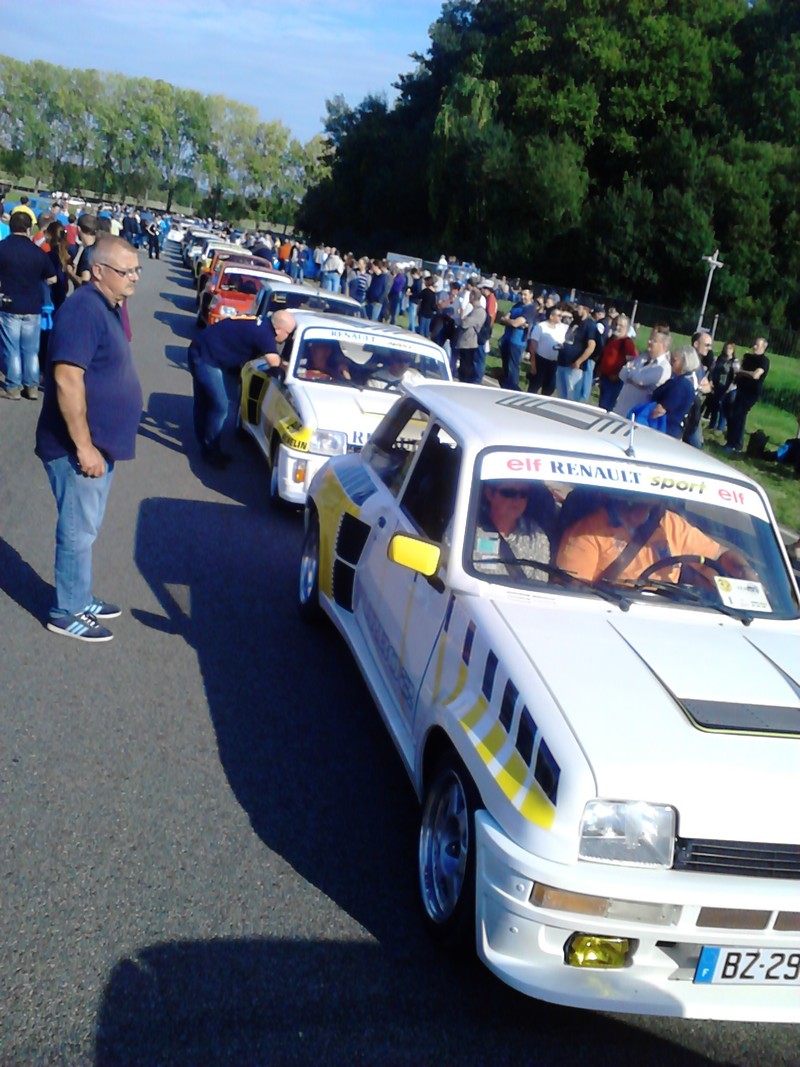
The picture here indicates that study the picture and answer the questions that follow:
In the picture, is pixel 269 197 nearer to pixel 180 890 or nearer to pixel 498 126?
pixel 498 126

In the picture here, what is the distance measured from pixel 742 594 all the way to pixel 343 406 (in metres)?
5.17

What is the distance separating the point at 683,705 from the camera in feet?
11.4

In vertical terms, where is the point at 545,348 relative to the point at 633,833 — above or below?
below

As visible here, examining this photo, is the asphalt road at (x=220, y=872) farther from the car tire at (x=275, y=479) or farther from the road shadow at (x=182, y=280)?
the road shadow at (x=182, y=280)

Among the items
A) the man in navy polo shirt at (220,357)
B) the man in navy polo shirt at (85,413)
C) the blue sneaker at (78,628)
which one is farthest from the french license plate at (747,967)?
the man in navy polo shirt at (220,357)

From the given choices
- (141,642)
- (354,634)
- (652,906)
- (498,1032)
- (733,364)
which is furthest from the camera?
(733,364)

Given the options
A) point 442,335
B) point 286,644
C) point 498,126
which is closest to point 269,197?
point 498,126

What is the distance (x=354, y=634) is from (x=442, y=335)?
14.8m

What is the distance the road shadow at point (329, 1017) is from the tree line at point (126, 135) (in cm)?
14242

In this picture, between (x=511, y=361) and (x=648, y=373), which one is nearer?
(x=648, y=373)

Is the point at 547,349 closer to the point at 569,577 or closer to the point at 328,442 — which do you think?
the point at 328,442

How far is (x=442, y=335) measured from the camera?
19.6m

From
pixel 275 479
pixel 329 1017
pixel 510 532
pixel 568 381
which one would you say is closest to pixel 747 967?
pixel 329 1017

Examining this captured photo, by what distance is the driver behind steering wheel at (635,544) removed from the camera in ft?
14.7
